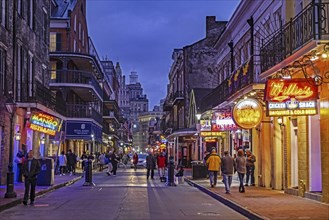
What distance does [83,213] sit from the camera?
16016 mm

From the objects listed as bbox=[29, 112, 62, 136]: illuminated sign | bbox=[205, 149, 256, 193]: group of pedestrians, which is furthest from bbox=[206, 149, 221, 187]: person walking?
bbox=[29, 112, 62, 136]: illuminated sign

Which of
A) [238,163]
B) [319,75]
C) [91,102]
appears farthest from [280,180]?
[91,102]

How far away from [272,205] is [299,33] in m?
4.99

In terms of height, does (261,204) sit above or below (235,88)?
below

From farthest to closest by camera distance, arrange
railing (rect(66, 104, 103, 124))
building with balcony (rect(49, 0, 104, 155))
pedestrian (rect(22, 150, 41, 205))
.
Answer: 1. railing (rect(66, 104, 103, 124))
2. building with balcony (rect(49, 0, 104, 155))
3. pedestrian (rect(22, 150, 41, 205))

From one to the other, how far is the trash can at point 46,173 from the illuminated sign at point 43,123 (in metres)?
3.02

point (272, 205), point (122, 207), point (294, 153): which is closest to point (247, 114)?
point (294, 153)

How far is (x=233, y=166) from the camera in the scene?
23797 mm

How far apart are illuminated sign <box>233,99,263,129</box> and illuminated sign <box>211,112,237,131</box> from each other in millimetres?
6460

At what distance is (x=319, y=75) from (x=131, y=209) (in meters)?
6.74

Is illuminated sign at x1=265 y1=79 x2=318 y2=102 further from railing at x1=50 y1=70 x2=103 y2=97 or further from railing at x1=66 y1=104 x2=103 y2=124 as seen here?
railing at x1=66 y1=104 x2=103 y2=124

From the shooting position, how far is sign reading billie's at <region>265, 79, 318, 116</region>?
16.3 m

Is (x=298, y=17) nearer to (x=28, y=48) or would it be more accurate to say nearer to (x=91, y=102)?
(x=28, y=48)

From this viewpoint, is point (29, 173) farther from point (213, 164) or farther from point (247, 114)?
point (213, 164)
